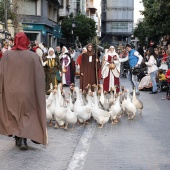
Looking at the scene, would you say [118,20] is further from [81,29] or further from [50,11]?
[50,11]

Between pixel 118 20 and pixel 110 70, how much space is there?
11545 cm

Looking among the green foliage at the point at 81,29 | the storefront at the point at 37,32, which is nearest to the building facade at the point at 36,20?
the storefront at the point at 37,32

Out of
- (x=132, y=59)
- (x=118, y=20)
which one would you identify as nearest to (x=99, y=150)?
(x=132, y=59)

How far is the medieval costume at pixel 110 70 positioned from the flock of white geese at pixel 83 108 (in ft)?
19.8

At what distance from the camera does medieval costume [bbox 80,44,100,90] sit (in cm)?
1708

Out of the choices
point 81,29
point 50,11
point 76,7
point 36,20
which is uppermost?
point 76,7

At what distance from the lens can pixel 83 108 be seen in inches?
409

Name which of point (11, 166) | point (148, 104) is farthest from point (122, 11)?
point (11, 166)

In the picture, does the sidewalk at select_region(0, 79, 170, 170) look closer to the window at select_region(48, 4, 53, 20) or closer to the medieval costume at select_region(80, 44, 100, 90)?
the medieval costume at select_region(80, 44, 100, 90)

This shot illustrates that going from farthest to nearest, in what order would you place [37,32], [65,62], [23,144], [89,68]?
[37,32]
[65,62]
[89,68]
[23,144]

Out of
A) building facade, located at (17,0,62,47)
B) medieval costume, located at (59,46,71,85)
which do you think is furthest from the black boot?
building facade, located at (17,0,62,47)

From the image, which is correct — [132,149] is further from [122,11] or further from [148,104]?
[122,11]

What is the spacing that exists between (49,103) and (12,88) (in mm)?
2737

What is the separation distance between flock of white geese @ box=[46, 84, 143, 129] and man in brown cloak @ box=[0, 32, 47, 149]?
1.84 meters
